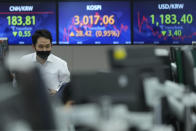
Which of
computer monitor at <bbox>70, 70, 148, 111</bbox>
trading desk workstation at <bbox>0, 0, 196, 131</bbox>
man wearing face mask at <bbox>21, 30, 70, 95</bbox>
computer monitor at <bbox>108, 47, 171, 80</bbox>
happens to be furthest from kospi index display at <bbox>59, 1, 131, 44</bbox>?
Result: computer monitor at <bbox>70, 70, 148, 111</bbox>

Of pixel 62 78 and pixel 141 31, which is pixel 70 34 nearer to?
pixel 141 31

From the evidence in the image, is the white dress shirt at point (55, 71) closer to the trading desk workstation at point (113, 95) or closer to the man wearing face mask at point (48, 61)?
the man wearing face mask at point (48, 61)

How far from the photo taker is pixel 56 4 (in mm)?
5543

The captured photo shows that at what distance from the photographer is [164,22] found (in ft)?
18.0

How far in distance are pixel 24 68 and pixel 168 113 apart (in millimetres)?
953

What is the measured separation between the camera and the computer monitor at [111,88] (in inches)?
41.2

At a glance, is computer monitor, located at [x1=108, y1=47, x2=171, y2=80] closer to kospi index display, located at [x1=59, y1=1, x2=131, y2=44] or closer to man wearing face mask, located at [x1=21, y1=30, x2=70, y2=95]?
man wearing face mask, located at [x1=21, y1=30, x2=70, y2=95]

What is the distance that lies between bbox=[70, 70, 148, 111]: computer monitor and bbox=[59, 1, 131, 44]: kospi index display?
13.9 ft

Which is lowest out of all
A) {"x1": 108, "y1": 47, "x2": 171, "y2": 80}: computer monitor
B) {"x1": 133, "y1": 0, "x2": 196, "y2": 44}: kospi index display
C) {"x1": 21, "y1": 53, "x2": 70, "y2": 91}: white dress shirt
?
{"x1": 21, "y1": 53, "x2": 70, "y2": 91}: white dress shirt

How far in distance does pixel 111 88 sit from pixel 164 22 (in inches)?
176

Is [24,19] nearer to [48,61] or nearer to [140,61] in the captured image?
[48,61]

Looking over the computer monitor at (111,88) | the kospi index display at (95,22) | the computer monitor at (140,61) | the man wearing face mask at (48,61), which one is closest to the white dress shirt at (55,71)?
the man wearing face mask at (48,61)

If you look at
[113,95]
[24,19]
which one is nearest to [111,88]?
[113,95]

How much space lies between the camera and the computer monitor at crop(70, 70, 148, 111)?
1047 millimetres
